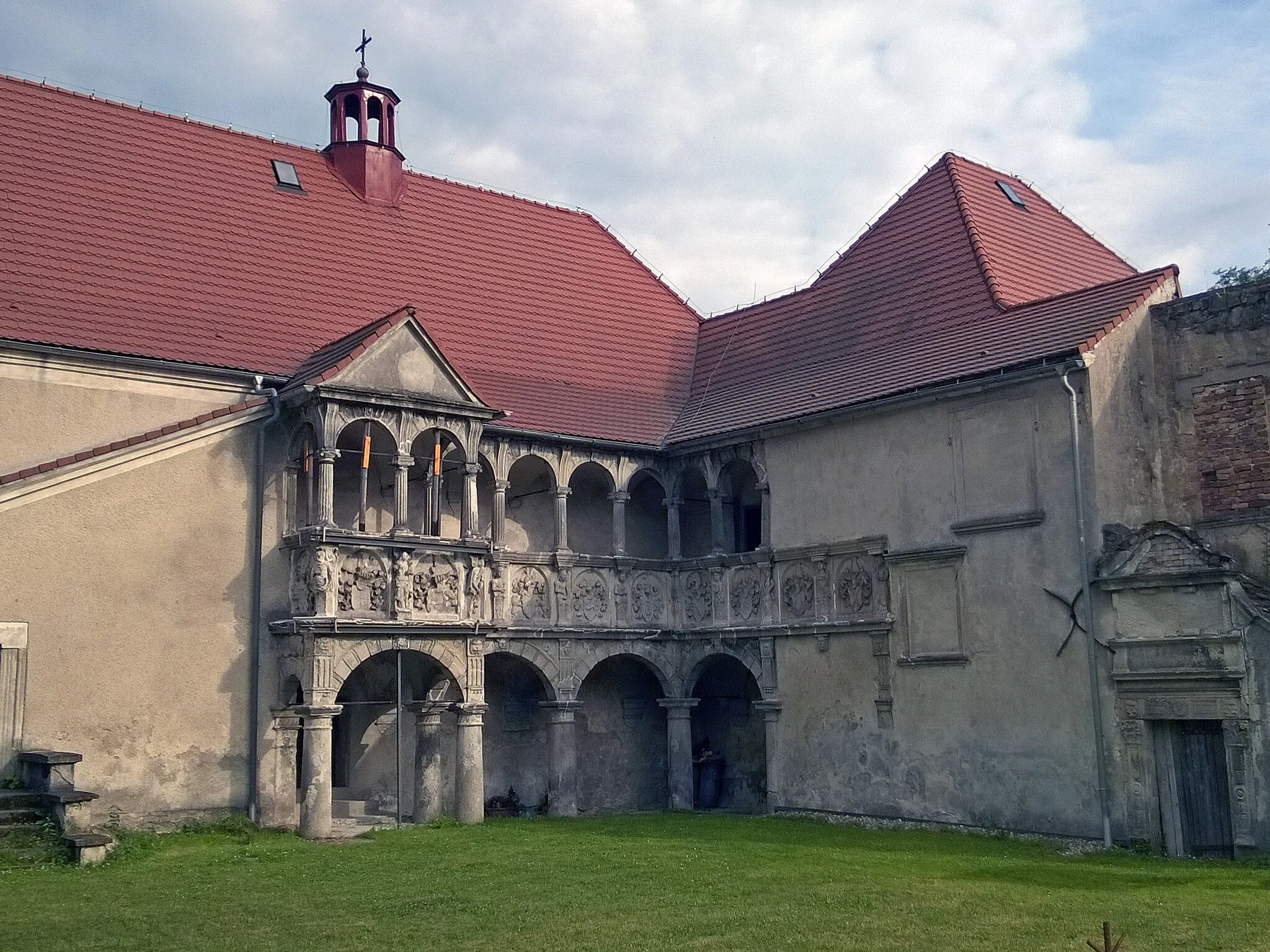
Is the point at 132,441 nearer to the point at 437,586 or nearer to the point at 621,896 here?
the point at 437,586

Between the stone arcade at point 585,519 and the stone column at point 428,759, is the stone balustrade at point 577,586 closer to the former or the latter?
the stone arcade at point 585,519

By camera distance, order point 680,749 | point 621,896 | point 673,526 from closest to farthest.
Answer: point 621,896
point 680,749
point 673,526

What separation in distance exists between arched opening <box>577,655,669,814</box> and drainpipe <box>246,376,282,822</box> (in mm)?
6797

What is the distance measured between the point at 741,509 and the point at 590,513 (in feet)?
9.20

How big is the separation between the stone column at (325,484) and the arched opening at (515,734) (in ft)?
17.0

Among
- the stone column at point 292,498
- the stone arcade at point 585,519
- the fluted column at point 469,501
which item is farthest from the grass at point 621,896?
the fluted column at point 469,501

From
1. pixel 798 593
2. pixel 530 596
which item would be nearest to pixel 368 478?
pixel 530 596

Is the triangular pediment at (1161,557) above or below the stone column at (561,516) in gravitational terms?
below

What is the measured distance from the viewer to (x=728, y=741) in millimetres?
25625

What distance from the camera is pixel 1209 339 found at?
1991cm

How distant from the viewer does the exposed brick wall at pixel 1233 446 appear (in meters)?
19.3

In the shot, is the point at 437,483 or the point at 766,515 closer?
the point at 437,483

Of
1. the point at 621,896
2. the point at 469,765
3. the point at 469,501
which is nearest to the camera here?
the point at 621,896

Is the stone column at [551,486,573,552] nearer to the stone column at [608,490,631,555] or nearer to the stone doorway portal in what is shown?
the stone column at [608,490,631,555]
